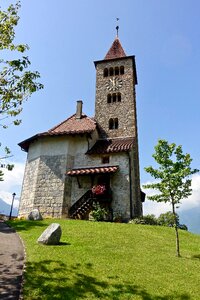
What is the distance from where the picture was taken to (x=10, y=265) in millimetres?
9992

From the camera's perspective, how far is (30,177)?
86.5ft

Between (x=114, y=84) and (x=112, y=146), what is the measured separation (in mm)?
9896

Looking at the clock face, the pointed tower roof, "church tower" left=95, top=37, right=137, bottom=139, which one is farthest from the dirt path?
the pointed tower roof

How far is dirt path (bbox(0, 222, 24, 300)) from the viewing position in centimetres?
785

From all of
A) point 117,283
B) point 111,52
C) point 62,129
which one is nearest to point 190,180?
point 117,283

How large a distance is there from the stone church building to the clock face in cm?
152

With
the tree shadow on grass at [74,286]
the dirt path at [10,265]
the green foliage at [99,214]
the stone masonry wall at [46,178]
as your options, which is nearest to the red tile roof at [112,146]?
the stone masonry wall at [46,178]

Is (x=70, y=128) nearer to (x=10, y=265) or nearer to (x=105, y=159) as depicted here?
(x=105, y=159)

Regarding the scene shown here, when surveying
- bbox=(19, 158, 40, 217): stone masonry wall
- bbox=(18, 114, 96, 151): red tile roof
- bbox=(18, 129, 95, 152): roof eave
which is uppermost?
bbox=(18, 114, 96, 151): red tile roof

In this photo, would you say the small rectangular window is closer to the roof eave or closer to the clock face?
the roof eave

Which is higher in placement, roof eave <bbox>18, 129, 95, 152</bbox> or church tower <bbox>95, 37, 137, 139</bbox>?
church tower <bbox>95, 37, 137, 139</bbox>

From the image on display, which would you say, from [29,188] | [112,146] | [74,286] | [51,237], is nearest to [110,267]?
[74,286]

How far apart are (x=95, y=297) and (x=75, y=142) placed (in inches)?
790

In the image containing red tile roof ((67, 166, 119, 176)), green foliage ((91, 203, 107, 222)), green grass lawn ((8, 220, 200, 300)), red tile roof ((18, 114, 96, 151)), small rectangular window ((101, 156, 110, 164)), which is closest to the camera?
green grass lawn ((8, 220, 200, 300))
